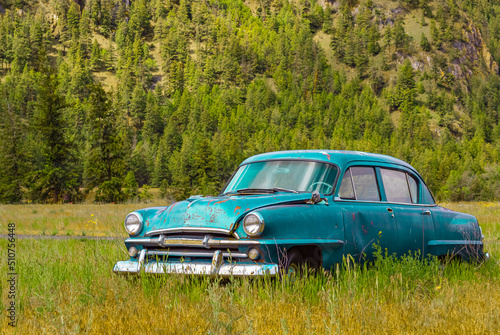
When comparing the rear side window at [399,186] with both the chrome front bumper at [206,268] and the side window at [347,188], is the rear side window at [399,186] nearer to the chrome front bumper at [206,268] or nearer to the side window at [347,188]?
the side window at [347,188]

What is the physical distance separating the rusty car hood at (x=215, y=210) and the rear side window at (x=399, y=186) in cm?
159

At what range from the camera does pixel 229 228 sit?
16.3 feet

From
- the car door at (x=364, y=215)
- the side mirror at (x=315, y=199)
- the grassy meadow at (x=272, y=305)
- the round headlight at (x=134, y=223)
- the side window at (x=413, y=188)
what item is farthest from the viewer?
the side window at (x=413, y=188)

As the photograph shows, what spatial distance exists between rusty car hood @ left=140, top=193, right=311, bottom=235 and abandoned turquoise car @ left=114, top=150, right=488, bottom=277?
0.01 meters

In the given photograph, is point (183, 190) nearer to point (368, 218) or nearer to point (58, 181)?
point (58, 181)

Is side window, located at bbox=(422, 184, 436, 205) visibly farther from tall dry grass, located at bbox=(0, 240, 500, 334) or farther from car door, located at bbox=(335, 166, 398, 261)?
tall dry grass, located at bbox=(0, 240, 500, 334)

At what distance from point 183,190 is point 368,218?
8508 cm

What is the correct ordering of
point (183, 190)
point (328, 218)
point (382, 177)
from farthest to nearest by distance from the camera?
point (183, 190), point (382, 177), point (328, 218)

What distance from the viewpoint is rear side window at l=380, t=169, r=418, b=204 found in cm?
656

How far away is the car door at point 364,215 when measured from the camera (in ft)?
18.3

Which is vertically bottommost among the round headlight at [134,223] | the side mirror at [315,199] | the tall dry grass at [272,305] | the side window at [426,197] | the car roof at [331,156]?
the tall dry grass at [272,305]

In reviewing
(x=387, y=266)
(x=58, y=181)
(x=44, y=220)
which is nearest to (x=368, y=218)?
(x=387, y=266)

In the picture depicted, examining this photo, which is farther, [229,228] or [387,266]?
[387,266]

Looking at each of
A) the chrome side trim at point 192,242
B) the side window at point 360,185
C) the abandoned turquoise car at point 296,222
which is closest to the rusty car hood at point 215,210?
the abandoned turquoise car at point 296,222
